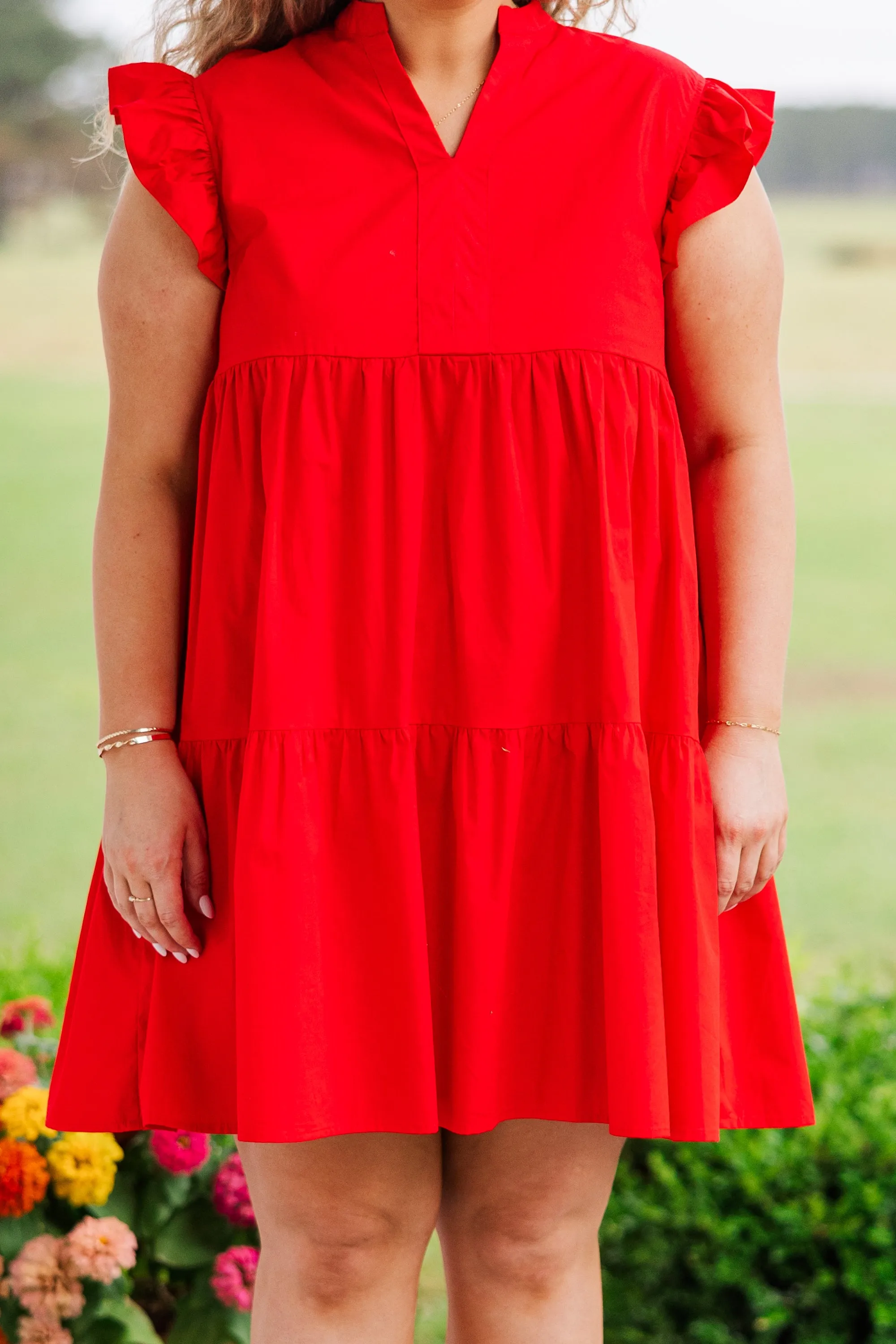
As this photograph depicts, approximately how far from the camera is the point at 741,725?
114 cm

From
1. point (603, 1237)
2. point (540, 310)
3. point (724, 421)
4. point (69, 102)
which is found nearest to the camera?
point (540, 310)

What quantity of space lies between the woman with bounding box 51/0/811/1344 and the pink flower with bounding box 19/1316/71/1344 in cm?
47

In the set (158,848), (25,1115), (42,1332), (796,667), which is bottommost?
(42,1332)

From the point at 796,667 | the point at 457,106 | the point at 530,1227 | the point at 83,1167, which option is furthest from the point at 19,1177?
the point at 796,667

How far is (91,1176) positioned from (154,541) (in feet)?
2.59

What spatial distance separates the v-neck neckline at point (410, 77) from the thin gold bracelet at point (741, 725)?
0.50 m

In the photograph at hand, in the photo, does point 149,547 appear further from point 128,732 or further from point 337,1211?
point 337,1211

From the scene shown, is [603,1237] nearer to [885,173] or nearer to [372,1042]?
[372,1042]

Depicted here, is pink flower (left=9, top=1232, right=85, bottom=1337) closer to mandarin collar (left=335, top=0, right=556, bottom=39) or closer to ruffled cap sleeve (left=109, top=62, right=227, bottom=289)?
ruffled cap sleeve (left=109, top=62, right=227, bottom=289)

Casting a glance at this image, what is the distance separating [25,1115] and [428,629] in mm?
861

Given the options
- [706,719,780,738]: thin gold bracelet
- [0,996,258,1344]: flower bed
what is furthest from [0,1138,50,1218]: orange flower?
[706,719,780,738]: thin gold bracelet

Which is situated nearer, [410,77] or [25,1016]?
[410,77]

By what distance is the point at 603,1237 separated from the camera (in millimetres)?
1915

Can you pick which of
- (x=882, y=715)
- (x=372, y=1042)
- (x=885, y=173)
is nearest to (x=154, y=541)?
(x=372, y=1042)
